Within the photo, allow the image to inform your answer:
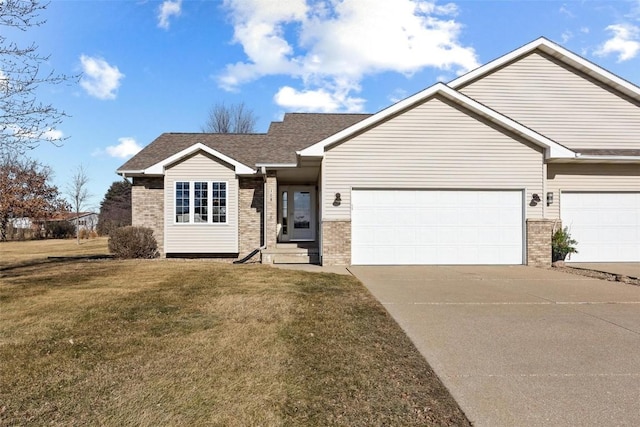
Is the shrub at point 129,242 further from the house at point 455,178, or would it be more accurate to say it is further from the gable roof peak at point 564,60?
the gable roof peak at point 564,60

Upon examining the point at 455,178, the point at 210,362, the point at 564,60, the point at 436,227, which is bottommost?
the point at 210,362

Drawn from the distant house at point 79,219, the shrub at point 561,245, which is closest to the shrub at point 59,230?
the distant house at point 79,219

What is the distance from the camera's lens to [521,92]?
13984 mm

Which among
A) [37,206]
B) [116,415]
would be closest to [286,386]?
[116,415]

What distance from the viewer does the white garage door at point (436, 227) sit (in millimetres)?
11922

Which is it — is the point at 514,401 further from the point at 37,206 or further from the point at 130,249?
the point at 37,206

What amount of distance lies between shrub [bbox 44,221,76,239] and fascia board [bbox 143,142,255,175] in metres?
27.5

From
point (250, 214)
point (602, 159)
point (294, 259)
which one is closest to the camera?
point (602, 159)

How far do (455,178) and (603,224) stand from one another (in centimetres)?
539

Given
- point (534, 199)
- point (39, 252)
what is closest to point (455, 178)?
point (534, 199)

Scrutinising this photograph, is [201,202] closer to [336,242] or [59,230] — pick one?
[336,242]

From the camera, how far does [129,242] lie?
547 inches

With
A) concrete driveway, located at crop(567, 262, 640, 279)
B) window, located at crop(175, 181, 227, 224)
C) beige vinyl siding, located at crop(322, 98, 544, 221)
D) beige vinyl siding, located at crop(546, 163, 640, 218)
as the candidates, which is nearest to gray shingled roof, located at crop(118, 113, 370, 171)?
window, located at crop(175, 181, 227, 224)

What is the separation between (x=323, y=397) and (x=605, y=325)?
182 inches
